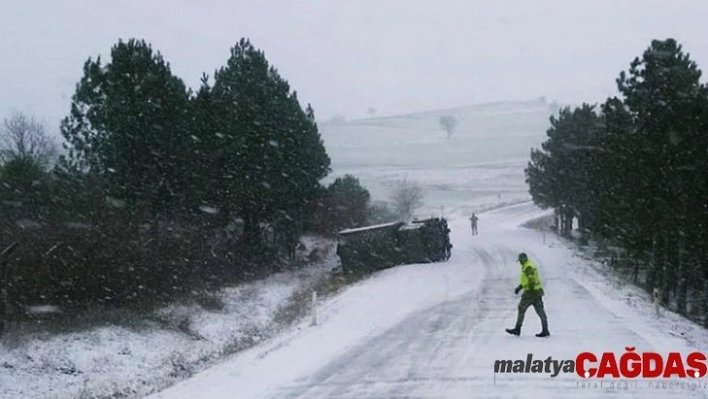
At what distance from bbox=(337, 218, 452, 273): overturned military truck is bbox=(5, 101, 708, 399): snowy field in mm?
1613

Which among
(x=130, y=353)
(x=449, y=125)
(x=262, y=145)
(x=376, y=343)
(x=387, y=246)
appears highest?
(x=449, y=125)

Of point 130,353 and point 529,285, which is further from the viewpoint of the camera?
point 130,353

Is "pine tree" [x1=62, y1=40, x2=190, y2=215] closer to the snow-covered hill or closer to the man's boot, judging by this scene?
the man's boot

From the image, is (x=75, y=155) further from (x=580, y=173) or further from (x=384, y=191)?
(x=384, y=191)

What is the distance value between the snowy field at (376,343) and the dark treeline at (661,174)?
7.15ft

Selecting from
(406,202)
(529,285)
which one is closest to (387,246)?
(529,285)

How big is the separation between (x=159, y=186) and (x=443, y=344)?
16.1 metres

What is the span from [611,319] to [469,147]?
151 metres

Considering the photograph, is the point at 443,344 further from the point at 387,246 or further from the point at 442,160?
the point at 442,160

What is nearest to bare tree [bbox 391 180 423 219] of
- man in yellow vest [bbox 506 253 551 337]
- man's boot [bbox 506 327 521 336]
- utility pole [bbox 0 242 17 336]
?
utility pole [bbox 0 242 17 336]

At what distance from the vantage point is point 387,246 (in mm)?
36719

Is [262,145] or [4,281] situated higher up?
[262,145]

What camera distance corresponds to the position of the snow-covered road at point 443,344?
1193cm

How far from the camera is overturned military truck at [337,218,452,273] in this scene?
36.3 meters
